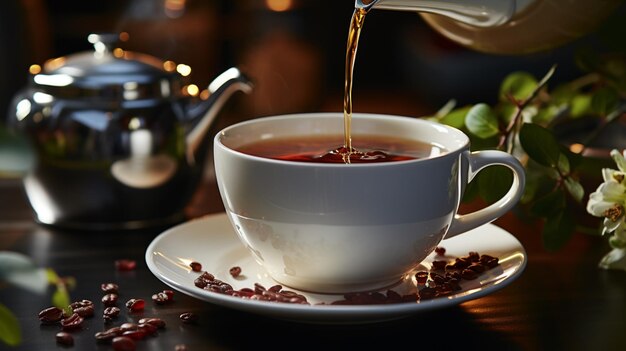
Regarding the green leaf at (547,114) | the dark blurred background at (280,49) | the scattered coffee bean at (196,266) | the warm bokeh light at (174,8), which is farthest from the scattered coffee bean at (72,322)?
the warm bokeh light at (174,8)

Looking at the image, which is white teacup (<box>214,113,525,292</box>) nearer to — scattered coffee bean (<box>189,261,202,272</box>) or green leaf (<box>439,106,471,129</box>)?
scattered coffee bean (<box>189,261,202,272</box>)

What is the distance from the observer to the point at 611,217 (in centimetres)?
82

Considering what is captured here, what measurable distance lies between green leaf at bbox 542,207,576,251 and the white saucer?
0.15 ft

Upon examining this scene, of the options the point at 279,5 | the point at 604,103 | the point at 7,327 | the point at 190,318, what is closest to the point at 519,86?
the point at 604,103

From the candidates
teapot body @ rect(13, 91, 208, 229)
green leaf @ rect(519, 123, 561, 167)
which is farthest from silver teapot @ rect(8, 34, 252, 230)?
green leaf @ rect(519, 123, 561, 167)

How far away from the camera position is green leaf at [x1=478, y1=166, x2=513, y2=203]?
880 millimetres

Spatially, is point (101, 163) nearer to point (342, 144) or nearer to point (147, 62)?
point (147, 62)

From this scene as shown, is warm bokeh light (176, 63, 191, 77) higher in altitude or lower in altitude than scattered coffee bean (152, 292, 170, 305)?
higher

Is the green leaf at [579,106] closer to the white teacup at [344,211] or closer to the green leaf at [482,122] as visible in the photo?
the green leaf at [482,122]

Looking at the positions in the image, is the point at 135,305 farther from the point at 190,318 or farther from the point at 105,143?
the point at 105,143

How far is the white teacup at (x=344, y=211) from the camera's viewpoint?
70cm

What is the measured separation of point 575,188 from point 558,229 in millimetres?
53

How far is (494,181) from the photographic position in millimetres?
882

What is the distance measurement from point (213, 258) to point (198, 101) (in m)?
0.37
